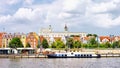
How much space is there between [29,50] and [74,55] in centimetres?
3230

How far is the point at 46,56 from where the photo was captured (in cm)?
13275

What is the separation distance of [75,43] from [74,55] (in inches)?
1925

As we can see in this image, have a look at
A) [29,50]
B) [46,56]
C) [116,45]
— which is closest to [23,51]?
[29,50]

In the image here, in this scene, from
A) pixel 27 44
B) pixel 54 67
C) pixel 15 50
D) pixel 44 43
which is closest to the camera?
pixel 54 67

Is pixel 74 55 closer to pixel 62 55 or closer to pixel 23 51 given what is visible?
pixel 62 55

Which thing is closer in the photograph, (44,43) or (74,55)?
(74,55)

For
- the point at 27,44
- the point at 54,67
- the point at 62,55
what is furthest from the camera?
the point at 27,44

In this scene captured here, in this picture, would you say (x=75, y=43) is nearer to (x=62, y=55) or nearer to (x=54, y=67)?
(x=62, y=55)

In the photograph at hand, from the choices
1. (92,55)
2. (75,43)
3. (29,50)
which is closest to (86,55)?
(92,55)

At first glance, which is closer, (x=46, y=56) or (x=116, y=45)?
(x=46, y=56)

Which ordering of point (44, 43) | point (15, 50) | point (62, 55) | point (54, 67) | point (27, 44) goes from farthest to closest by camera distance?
point (27, 44) → point (44, 43) → point (15, 50) → point (62, 55) → point (54, 67)

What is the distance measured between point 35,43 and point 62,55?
214ft

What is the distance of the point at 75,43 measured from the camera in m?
182

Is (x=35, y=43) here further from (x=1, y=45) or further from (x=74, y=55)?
(x=74, y=55)
